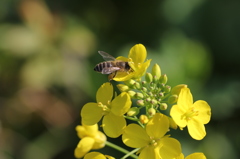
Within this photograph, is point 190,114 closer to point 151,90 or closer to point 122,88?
point 151,90

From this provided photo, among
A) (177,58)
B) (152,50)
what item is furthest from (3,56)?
(177,58)

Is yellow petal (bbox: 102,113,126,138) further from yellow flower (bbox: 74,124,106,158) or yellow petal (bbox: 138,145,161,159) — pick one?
yellow flower (bbox: 74,124,106,158)

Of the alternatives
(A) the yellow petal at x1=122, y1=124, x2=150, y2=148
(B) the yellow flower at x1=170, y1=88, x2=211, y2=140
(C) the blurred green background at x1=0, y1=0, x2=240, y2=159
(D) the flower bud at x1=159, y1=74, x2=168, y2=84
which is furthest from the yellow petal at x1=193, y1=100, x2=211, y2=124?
(C) the blurred green background at x1=0, y1=0, x2=240, y2=159

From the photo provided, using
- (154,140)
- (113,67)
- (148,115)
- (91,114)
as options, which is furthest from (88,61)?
(154,140)

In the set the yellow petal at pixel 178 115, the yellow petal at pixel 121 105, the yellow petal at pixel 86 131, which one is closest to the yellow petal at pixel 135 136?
the yellow petal at pixel 121 105

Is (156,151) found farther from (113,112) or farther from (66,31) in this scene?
(66,31)

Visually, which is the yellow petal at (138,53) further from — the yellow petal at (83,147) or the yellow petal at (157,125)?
the yellow petal at (83,147)

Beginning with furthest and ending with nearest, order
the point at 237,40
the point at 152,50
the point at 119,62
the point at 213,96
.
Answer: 1. the point at 237,40
2. the point at 152,50
3. the point at 213,96
4. the point at 119,62

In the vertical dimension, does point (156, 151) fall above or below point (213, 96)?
below
